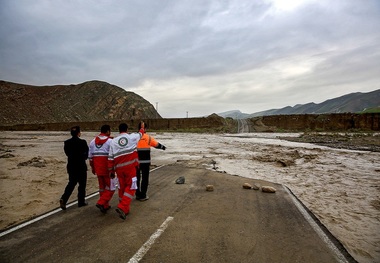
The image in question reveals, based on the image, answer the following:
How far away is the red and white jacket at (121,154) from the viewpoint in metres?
5.03

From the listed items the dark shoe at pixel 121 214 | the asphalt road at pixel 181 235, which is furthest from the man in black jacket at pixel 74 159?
the dark shoe at pixel 121 214

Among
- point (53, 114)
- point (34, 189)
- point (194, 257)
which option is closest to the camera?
point (194, 257)

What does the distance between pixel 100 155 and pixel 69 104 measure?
101318mm

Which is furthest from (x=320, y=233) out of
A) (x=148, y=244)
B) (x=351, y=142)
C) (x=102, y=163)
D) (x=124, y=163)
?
(x=351, y=142)

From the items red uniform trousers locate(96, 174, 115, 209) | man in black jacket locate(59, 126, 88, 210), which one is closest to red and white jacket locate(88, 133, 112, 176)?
red uniform trousers locate(96, 174, 115, 209)

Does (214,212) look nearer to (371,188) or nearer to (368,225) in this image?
(368,225)

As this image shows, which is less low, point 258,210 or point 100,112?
point 100,112

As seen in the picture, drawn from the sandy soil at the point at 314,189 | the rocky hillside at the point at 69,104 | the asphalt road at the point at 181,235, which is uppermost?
the rocky hillside at the point at 69,104

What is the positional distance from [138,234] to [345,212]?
5307 mm

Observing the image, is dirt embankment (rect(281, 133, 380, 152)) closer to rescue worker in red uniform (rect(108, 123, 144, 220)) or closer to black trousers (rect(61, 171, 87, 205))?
rescue worker in red uniform (rect(108, 123, 144, 220))

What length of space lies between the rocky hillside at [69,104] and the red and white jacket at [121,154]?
3564 inches

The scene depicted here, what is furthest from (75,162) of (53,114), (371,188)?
(53,114)

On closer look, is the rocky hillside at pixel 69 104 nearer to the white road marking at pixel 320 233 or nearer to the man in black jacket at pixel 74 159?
the man in black jacket at pixel 74 159

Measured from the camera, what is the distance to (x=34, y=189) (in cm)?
770
